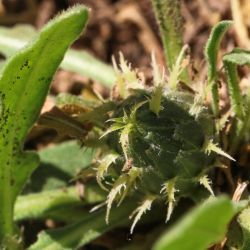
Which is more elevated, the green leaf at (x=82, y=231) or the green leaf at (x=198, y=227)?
the green leaf at (x=198, y=227)

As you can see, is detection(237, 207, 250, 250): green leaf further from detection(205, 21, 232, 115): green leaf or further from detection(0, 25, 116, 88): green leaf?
detection(0, 25, 116, 88): green leaf

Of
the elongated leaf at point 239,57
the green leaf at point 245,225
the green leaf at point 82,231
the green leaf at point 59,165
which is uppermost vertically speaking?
the elongated leaf at point 239,57

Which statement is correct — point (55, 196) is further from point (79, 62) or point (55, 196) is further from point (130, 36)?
point (130, 36)

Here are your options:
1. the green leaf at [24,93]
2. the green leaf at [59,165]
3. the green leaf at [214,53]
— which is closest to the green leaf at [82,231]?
the green leaf at [24,93]

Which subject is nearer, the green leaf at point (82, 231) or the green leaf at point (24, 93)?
the green leaf at point (24, 93)

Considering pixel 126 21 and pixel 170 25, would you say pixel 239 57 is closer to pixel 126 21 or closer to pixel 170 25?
pixel 170 25

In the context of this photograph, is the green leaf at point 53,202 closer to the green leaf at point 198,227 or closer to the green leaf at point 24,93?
the green leaf at point 24,93

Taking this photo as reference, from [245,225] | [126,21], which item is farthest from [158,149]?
[126,21]
